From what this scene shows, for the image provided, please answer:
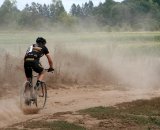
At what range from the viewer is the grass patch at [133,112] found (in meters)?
12.9

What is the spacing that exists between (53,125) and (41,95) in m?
2.91

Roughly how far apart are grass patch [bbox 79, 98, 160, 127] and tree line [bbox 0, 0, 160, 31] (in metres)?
13.9

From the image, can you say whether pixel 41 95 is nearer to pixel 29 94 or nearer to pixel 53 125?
pixel 29 94

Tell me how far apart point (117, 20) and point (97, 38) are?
45.1ft

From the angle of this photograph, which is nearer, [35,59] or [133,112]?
[35,59]

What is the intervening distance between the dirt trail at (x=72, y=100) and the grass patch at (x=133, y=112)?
956 millimetres

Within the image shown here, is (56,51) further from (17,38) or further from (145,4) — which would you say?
(145,4)

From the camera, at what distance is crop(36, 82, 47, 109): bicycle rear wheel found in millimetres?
14427

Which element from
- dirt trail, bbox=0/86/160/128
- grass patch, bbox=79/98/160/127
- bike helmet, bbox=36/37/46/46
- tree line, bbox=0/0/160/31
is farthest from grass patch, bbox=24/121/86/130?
tree line, bbox=0/0/160/31

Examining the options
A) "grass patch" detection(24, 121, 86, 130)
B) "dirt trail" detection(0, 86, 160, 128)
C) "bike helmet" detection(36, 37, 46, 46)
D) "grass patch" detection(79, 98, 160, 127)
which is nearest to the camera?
"grass patch" detection(24, 121, 86, 130)

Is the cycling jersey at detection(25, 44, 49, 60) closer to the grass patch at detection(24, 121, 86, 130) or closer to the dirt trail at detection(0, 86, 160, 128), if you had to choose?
the dirt trail at detection(0, 86, 160, 128)

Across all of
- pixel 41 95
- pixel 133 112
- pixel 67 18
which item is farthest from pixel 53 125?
pixel 67 18

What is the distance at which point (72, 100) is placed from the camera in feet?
55.9

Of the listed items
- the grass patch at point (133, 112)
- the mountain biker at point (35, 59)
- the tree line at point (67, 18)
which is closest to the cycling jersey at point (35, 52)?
the mountain biker at point (35, 59)
